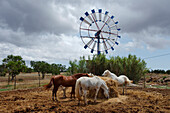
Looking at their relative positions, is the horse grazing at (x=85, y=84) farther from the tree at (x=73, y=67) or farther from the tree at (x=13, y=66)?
the tree at (x=13, y=66)

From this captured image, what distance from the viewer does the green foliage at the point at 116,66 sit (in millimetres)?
17172

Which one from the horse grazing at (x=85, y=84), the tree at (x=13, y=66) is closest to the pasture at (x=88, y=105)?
the horse grazing at (x=85, y=84)

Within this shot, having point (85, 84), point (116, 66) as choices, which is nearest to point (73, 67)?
point (116, 66)

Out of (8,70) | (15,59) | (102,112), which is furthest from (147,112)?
(15,59)

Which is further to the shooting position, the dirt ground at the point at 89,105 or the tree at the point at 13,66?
the tree at the point at 13,66

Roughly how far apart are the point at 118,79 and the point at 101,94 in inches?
79.9

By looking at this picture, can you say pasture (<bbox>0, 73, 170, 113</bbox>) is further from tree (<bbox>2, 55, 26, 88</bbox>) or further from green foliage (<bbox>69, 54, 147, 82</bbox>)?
tree (<bbox>2, 55, 26, 88</bbox>)

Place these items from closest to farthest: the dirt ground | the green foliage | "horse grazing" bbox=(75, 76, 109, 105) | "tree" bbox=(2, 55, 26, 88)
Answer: the dirt ground, "horse grazing" bbox=(75, 76, 109, 105), the green foliage, "tree" bbox=(2, 55, 26, 88)

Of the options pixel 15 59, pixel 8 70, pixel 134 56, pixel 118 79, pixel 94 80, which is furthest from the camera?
pixel 15 59

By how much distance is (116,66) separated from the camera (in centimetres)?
1717

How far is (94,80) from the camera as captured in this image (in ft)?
21.4

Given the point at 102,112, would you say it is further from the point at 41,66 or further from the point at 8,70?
→ the point at 41,66

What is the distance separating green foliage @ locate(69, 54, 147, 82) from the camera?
17172 millimetres

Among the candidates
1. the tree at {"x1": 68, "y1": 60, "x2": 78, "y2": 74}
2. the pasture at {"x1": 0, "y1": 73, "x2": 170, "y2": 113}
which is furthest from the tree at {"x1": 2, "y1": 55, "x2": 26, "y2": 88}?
the pasture at {"x1": 0, "y1": 73, "x2": 170, "y2": 113}
